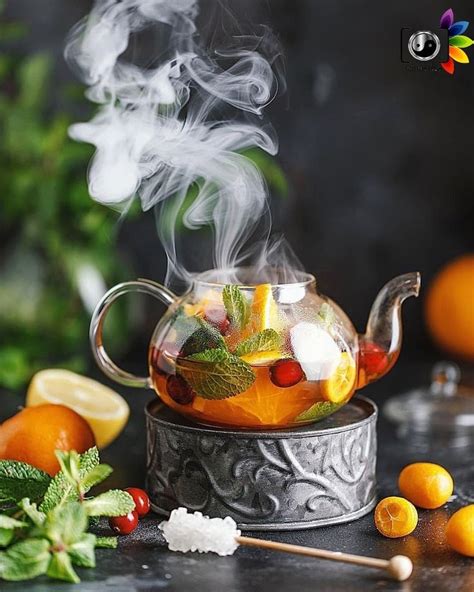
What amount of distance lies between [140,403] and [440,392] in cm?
61

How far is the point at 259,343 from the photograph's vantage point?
53.5 inches

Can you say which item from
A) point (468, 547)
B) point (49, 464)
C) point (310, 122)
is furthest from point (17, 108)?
point (468, 547)

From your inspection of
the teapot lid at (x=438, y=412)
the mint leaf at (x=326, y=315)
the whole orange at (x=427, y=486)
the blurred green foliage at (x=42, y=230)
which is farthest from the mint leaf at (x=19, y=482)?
the blurred green foliage at (x=42, y=230)

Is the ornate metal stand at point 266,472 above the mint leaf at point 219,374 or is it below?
below

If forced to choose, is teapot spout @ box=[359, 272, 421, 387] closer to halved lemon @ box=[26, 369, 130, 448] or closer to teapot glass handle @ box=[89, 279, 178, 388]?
teapot glass handle @ box=[89, 279, 178, 388]

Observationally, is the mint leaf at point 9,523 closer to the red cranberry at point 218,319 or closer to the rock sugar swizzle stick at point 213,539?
the rock sugar swizzle stick at point 213,539

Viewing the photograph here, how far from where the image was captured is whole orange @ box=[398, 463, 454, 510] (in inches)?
59.7

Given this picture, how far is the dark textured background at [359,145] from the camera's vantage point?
8.38 feet

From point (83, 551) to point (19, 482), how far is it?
171 millimetres

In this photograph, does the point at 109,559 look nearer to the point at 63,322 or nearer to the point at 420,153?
the point at 63,322

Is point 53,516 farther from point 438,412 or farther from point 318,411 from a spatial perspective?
point 438,412

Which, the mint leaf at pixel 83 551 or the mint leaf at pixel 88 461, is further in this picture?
the mint leaf at pixel 88 461

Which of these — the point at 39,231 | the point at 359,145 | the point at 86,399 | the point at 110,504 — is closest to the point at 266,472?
the point at 110,504

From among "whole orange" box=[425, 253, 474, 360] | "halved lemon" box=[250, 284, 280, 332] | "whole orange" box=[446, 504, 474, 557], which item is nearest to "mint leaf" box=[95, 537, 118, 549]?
"halved lemon" box=[250, 284, 280, 332]
